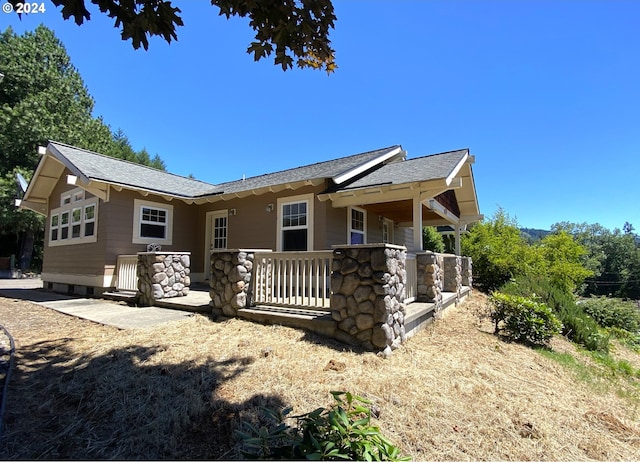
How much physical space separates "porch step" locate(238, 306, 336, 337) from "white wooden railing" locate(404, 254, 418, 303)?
7.41 feet

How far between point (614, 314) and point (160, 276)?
51.1ft

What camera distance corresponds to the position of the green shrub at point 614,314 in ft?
37.7

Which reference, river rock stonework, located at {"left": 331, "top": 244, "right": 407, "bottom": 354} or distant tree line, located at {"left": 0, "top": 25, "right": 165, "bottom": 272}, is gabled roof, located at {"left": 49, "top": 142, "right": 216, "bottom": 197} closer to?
river rock stonework, located at {"left": 331, "top": 244, "right": 407, "bottom": 354}

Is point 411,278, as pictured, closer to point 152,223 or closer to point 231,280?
point 231,280

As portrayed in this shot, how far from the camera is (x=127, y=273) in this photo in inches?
344

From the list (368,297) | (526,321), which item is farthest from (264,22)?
(526,321)

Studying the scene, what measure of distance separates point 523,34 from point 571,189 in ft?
135

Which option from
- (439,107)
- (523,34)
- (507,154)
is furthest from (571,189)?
(523,34)

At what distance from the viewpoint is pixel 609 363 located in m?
6.07

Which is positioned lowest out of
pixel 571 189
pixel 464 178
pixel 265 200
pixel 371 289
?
pixel 371 289

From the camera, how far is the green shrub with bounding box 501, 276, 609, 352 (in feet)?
23.8

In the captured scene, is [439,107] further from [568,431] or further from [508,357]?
[568,431]

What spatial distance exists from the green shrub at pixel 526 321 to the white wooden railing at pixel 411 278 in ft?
5.71

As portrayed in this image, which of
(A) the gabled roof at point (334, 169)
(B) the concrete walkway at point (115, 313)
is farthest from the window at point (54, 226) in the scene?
Result: (A) the gabled roof at point (334, 169)
